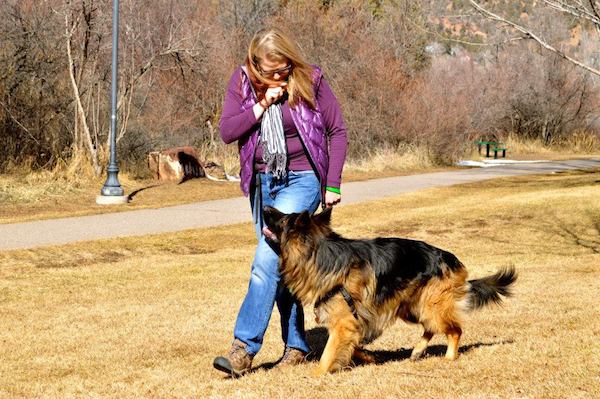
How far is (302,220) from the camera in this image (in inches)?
197

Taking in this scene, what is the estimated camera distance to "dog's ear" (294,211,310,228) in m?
5.00

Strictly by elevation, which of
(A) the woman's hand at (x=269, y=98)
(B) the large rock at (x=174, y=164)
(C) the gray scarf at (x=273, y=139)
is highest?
(A) the woman's hand at (x=269, y=98)

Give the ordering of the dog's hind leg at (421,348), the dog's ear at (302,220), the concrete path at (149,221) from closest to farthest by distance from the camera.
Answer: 1. the dog's ear at (302,220)
2. the dog's hind leg at (421,348)
3. the concrete path at (149,221)

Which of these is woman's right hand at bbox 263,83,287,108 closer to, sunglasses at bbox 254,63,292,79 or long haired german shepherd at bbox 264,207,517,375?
sunglasses at bbox 254,63,292,79

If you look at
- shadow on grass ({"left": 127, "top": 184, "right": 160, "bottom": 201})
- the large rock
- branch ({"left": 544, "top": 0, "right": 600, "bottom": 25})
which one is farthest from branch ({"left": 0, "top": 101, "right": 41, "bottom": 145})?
branch ({"left": 544, "top": 0, "right": 600, "bottom": 25})

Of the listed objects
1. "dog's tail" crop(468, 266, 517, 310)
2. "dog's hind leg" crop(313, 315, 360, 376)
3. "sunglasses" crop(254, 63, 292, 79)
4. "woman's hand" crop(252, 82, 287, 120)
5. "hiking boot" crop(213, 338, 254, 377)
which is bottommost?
"hiking boot" crop(213, 338, 254, 377)

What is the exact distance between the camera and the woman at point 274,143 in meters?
5.27

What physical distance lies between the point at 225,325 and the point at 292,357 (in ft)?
7.16

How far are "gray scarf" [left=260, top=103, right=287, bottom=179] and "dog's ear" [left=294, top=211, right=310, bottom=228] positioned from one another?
45cm

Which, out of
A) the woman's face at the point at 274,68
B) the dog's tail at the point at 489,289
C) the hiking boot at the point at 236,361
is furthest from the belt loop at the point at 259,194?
the dog's tail at the point at 489,289

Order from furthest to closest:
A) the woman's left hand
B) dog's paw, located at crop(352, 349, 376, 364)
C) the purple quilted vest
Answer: dog's paw, located at crop(352, 349, 376, 364)
the woman's left hand
the purple quilted vest

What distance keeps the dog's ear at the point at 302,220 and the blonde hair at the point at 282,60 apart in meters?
0.72

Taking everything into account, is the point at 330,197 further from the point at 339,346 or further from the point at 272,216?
the point at 339,346

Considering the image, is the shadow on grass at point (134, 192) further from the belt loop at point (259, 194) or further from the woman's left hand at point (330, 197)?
the woman's left hand at point (330, 197)
